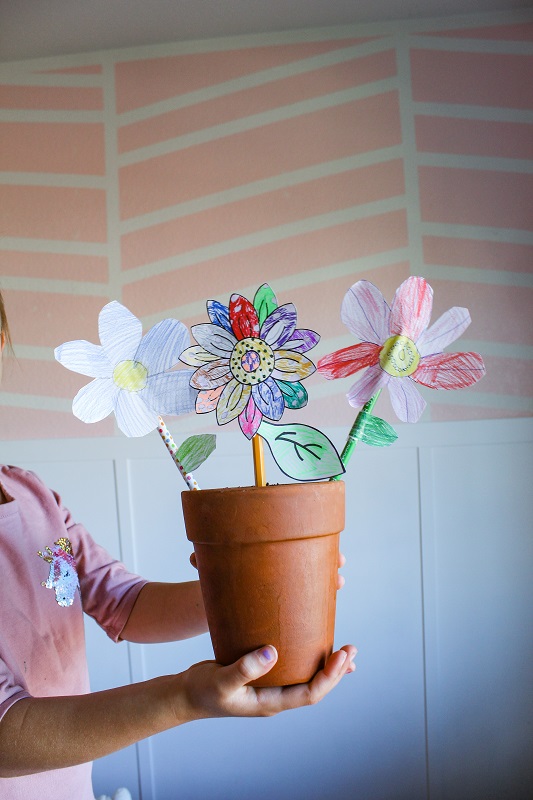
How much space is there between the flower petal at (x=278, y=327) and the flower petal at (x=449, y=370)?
12 cm

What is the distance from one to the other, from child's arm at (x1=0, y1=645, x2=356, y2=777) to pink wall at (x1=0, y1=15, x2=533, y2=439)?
108 centimetres

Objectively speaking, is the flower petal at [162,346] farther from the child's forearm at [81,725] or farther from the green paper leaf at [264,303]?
the child's forearm at [81,725]

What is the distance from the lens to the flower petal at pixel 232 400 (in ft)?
1.55

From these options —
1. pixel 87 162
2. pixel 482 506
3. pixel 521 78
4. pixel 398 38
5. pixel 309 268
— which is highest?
pixel 398 38

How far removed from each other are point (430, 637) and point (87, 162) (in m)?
1.50

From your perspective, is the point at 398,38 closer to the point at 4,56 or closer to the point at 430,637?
the point at 4,56

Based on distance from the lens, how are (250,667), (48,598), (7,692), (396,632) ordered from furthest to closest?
(396,632) < (48,598) < (7,692) < (250,667)

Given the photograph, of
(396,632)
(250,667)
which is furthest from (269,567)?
(396,632)

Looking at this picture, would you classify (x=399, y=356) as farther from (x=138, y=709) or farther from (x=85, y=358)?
(x=138, y=709)

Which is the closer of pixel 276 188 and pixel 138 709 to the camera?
pixel 138 709

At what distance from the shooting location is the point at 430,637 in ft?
5.20

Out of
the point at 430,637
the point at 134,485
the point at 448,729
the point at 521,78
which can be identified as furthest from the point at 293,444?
the point at 521,78

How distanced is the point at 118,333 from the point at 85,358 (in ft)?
0.11

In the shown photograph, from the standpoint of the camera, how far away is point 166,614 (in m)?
0.84
